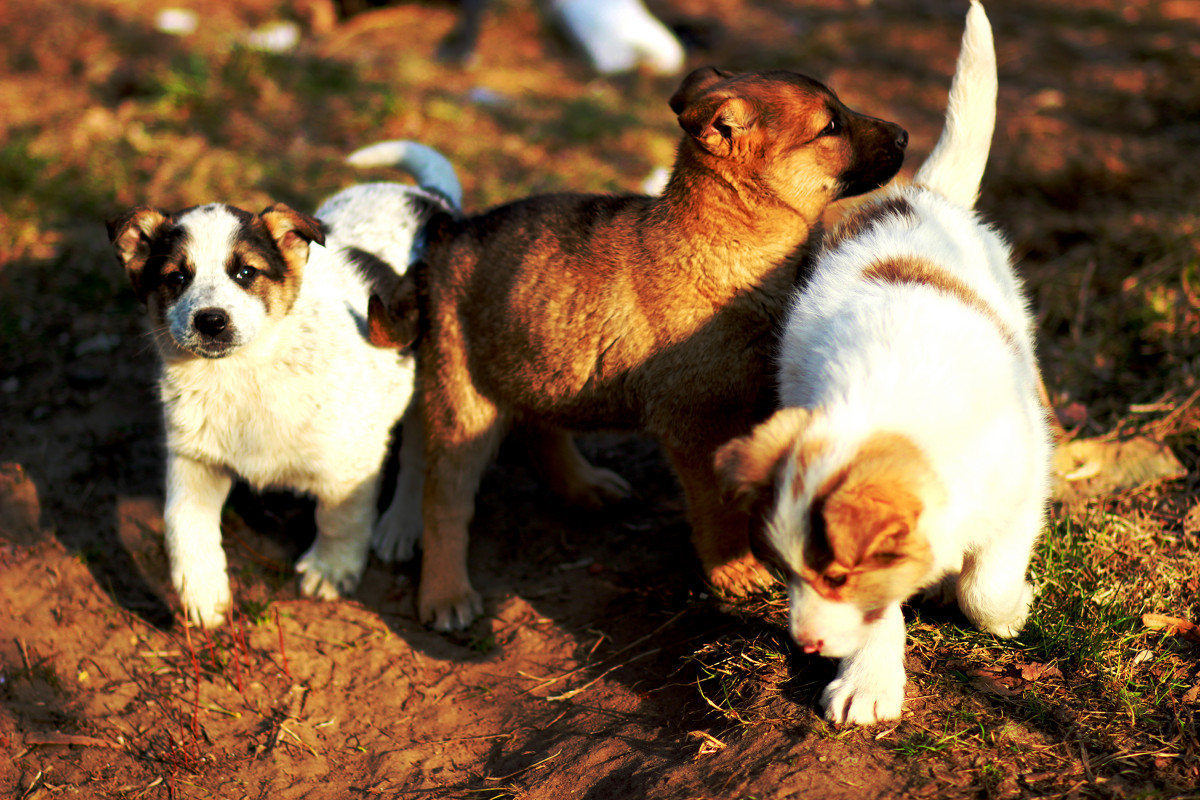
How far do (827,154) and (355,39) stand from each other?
323 inches

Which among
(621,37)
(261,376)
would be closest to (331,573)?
(261,376)

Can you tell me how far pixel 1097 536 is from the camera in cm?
394

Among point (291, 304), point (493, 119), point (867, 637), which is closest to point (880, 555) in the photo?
point (867, 637)

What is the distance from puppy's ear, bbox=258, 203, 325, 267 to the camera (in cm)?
420

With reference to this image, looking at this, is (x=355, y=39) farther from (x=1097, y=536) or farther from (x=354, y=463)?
(x=1097, y=536)

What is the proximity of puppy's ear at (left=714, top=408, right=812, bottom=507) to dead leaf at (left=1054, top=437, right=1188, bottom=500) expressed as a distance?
2.26 meters

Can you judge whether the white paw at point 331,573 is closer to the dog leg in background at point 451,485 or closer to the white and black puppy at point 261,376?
the white and black puppy at point 261,376

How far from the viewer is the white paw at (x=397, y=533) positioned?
16.6 feet

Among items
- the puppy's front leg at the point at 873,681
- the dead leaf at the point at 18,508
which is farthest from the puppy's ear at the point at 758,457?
the dead leaf at the point at 18,508

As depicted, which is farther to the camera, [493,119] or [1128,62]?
[1128,62]

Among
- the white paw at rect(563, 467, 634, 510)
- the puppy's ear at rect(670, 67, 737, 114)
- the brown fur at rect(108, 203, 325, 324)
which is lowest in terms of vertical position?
the white paw at rect(563, 467, 634, 510)

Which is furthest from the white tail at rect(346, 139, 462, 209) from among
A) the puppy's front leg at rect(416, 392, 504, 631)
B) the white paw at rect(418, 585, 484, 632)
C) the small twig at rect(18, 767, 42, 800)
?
the small twig at rect(18, 767, 42, 800)

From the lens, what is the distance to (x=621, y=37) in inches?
408

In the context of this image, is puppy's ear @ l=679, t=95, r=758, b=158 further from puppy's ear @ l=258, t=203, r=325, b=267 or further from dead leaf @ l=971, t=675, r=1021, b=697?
dead leaf @ l=971, t=675, r=1021, b=697
